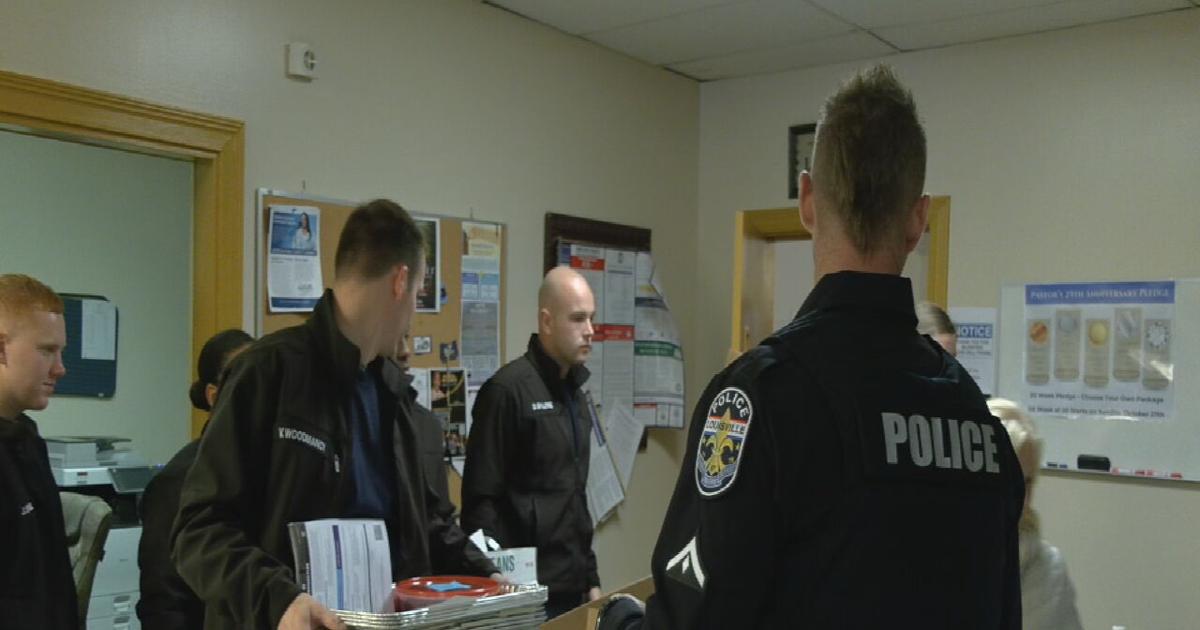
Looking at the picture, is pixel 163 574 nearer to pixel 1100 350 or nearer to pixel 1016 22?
pixel 1100 350

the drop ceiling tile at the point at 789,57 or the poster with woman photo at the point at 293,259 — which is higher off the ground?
the drop ceiling tile at the point at 789,57

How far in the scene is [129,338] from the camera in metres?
4.38

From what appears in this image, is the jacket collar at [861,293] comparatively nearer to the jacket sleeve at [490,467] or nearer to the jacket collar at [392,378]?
the jacket collar at [392,378]

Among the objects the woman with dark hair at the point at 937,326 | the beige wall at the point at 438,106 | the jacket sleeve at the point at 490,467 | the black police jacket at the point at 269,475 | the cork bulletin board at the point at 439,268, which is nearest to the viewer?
the black police jacket at the point at 269,475

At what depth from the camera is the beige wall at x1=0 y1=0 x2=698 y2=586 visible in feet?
9.07

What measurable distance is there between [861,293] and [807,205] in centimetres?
13

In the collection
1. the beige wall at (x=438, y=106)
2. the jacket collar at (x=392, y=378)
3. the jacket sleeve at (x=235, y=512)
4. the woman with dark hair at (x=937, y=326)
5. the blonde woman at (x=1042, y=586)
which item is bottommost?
the blonde woman at (x=1042, y=586)

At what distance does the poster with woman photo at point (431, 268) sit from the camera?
3.55 m

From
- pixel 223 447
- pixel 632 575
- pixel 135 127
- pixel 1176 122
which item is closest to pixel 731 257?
pixel 632 575

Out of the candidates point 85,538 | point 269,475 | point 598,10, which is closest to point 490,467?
point 85,538

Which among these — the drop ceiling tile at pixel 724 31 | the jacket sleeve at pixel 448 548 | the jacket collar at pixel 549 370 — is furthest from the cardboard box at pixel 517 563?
the drop ceiling tile at pixel 724 31

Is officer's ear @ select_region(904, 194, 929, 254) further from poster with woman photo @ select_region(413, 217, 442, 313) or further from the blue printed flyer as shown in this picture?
the blue printed flyer

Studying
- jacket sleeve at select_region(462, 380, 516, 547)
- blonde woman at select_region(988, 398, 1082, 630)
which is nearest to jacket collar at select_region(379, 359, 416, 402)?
jacket sleeve at select_region(462, 380, 516, 547)

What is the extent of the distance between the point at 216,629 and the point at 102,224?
10.5ft
